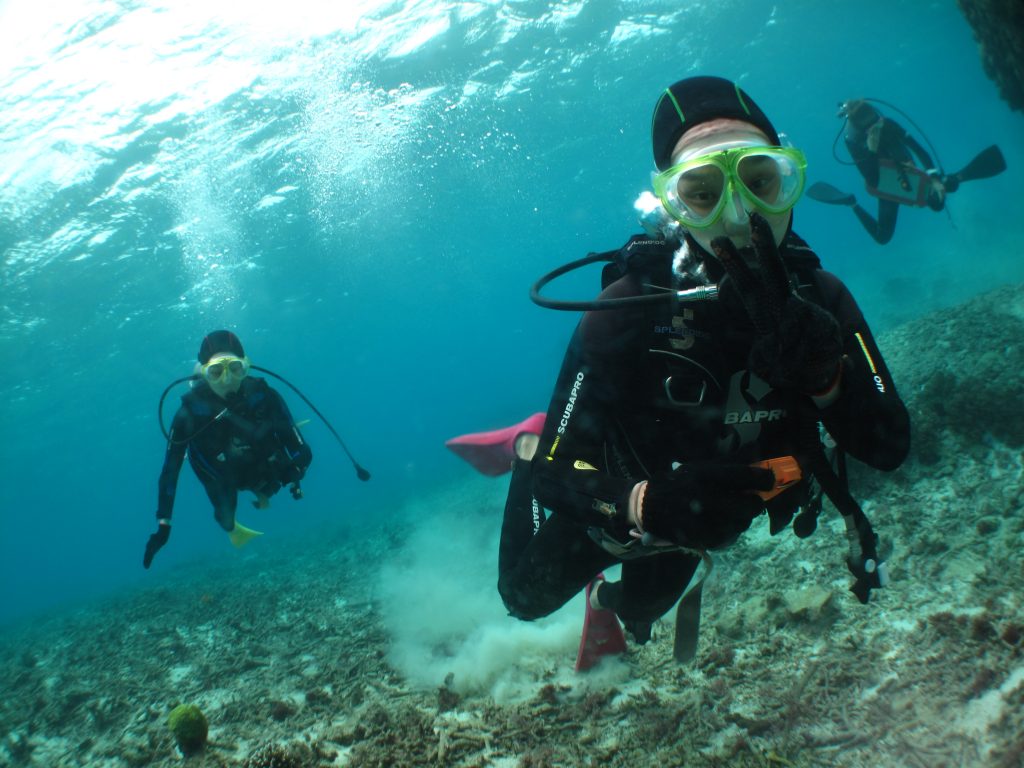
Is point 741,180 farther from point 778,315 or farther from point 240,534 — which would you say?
point 240,534

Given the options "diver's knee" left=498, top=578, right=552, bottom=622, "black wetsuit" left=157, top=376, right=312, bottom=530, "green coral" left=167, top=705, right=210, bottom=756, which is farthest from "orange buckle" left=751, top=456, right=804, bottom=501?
"black wetsuit" left=157, top=376, right=312, bottom=530

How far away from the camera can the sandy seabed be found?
3.38m

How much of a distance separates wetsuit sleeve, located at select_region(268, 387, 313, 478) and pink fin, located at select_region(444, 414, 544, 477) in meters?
2.96

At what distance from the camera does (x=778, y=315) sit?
5.69 feet

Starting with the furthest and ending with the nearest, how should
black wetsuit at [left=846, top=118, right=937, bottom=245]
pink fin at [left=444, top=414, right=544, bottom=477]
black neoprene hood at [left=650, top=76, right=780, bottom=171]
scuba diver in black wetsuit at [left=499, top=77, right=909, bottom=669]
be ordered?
black wetsuit at [left=846, top=118, right=937, bottom=245] < pink fin at [left=444, top=414, right=544, bottom=477] < black neoprene hood at [left=650, top=76, right=780, bottom=171] < scuba diver in black wetsuit at [left=499, top=77, right=909, bottom=669]

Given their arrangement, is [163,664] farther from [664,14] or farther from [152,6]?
[664,14]

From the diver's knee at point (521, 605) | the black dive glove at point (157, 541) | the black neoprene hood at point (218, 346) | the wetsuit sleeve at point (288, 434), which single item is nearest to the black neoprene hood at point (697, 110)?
the diver's knee at point (521, 605)

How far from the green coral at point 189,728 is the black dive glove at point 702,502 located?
14.8ft

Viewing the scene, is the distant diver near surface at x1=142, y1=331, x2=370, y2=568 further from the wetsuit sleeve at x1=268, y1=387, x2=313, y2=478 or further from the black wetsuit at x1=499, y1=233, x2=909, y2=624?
the black wetsuit at x1=499, y1=233, x2=909, y2=624

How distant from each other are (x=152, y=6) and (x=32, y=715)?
48.8 feet

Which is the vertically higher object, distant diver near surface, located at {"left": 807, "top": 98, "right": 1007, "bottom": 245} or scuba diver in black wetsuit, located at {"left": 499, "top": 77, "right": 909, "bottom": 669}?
scuba diver in black wetsuit, located at {"left": 499, "top": 77, "right": 909, "bottom": 669}

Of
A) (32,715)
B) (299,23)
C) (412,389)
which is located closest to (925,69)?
(299,23)

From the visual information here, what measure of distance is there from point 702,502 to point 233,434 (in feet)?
21.9

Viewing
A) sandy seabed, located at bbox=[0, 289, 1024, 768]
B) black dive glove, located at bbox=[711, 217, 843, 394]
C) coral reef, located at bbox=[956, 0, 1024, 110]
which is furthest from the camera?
coral reef, located at bbox=[956, 0, 1024, 110]
